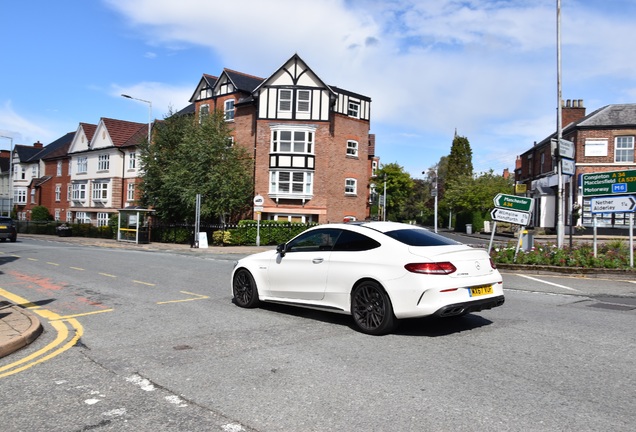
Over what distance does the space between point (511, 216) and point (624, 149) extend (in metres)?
27.3

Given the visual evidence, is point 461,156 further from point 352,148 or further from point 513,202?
point 513,202

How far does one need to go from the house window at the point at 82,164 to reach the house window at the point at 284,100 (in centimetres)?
2932

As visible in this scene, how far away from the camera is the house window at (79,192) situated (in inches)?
2142

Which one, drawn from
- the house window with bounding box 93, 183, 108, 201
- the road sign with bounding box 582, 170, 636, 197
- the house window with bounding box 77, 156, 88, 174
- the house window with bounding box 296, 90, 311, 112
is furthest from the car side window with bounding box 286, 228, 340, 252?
the house window with bounding box 77, 156, 88, 174

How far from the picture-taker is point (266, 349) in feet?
19.3

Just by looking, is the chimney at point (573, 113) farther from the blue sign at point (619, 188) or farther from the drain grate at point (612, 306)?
the drain grate at point (612, 306)

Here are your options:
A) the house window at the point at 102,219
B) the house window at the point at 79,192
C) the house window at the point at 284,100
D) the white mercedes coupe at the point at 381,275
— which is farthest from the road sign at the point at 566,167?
the house window at the point at 79,192

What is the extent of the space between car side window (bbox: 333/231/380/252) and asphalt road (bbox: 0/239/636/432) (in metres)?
1.12

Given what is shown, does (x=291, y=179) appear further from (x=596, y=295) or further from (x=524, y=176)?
(x=524, y=176)

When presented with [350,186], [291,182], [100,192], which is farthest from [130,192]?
[350,186]

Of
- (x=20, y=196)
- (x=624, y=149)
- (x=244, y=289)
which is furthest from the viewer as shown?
(x=20, y=196)

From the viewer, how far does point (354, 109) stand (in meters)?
38.6

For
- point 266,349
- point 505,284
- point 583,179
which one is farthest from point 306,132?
point 266,349

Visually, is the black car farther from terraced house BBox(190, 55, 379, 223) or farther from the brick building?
the brick building
